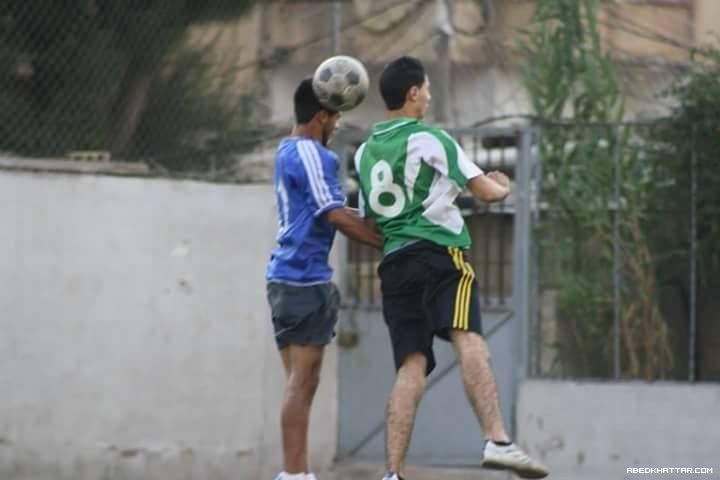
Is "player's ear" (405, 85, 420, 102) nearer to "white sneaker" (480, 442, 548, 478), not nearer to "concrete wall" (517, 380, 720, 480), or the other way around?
"white sneaker" (480, 442, 548, 478)

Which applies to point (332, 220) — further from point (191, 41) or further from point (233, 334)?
point (191, 41)

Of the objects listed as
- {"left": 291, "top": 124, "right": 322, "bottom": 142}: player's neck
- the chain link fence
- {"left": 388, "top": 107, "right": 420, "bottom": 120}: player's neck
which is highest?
the chain link fence

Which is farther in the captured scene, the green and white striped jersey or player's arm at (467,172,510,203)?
the green and white striped jersey

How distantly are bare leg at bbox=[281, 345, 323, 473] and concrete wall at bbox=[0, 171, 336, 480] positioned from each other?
1841 mm

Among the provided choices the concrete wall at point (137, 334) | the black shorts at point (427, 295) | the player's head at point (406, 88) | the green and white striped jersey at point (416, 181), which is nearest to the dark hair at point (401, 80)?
the player's head at point (406, 88)

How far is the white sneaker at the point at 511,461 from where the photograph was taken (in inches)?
226

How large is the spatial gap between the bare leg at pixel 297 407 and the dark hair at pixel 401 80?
1.14m

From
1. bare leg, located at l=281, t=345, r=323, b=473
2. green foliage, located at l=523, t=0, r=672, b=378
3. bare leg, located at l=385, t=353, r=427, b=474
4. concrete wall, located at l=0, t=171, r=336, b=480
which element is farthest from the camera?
green foliage, located at l=523, t=0, r=672, b=378

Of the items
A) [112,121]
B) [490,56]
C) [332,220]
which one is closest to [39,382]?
[112,121]

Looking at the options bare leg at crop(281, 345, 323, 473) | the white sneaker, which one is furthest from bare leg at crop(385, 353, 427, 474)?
bare leg at crop(281, 345, 323, 473)

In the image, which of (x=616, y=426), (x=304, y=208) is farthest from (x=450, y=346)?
(x=304, y=208)

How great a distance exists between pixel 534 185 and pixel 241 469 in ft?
7.71

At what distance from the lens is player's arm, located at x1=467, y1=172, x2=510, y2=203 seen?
593cm

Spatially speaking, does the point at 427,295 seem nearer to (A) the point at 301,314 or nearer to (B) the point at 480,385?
(B) the point at 480,385
